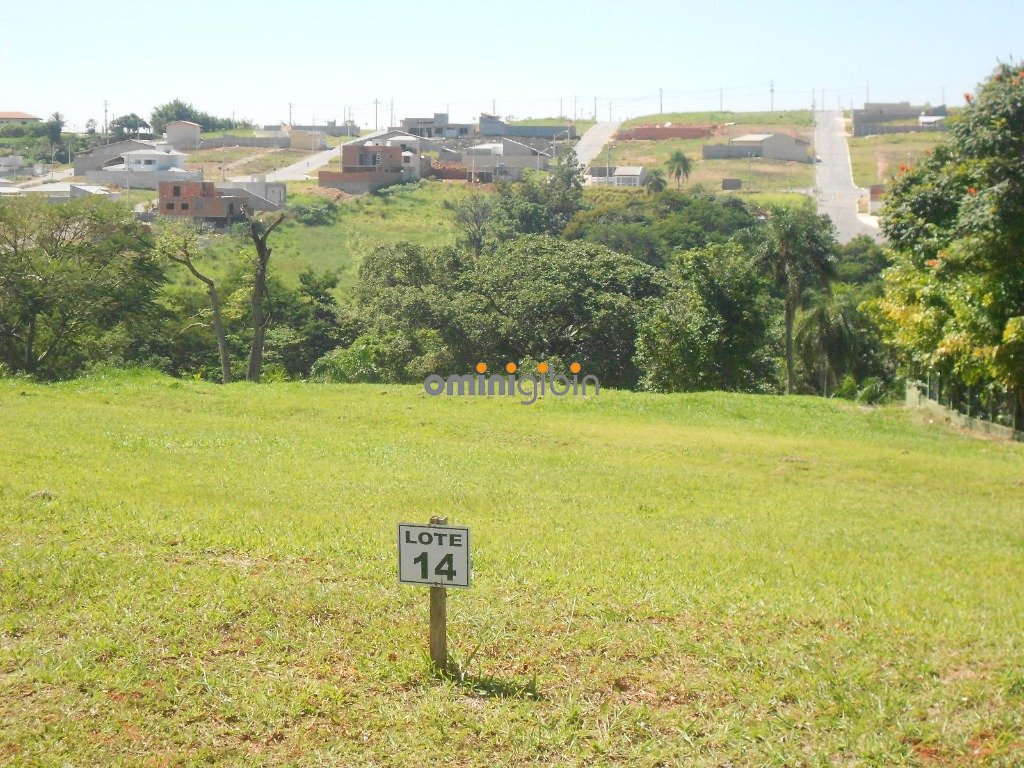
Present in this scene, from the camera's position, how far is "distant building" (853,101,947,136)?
536 ft

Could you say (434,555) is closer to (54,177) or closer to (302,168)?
→ (54,177)

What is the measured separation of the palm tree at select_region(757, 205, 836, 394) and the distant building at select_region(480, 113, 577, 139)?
4917 inches

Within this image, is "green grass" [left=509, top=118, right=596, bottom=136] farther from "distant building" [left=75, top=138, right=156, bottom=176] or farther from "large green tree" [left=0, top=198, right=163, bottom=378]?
"large green tree" [left=0, top=198, right=163, bottom=378]

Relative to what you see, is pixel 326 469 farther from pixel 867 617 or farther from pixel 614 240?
pixel 614 240

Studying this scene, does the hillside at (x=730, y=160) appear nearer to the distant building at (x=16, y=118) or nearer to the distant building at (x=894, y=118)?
the distant building at (x=894, y=118)

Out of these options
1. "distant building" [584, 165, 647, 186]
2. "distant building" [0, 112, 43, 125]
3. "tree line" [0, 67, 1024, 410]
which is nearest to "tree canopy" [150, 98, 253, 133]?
"distant building" [0, 112, 43, 125]

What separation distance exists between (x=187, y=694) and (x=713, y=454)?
13832mm

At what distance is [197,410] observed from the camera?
75.2ft

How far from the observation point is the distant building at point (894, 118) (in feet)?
536

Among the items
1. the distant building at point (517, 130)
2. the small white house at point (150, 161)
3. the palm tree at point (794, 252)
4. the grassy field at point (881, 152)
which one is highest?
the distant building at point (517, 130)

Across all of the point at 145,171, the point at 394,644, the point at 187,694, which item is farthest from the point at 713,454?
the point at 145,171

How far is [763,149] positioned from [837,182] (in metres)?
16.4

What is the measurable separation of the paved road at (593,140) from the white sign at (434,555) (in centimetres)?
13723

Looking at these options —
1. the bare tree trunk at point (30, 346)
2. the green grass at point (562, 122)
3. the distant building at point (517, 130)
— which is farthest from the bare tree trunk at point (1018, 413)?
the green grass at point (562, 122)
